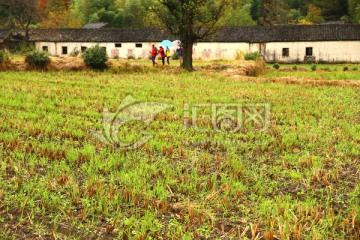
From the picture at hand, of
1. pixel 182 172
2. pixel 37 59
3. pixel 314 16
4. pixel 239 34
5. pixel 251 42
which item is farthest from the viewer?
pixel 314 16

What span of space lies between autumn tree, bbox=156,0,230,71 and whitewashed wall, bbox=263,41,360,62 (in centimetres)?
1732

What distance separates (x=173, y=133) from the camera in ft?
26.6

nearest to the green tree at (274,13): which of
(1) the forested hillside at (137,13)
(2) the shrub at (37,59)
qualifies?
(1) the forested hillside at (137,13)

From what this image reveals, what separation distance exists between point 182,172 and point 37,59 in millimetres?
16850

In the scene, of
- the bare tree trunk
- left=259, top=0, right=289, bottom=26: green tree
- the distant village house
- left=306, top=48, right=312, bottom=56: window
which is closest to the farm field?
the bare tree trunk

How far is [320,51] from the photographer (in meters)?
38.2

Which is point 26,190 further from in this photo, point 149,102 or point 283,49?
point 283,49

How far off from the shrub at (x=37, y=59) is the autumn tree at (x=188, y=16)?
21.6ft

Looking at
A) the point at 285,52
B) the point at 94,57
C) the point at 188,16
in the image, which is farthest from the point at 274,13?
the point at 94,57

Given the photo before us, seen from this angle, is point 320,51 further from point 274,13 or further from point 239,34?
point 274,13

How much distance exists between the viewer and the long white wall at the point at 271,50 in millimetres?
37594

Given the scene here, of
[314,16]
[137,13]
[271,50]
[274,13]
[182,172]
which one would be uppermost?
[137,13]

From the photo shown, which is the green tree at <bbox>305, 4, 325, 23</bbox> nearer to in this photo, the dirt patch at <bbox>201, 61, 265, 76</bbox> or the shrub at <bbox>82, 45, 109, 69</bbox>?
the dirt patch at <bbox>201, 61, 265, 76</bbox>

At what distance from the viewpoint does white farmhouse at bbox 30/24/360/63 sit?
37844 millimetres
